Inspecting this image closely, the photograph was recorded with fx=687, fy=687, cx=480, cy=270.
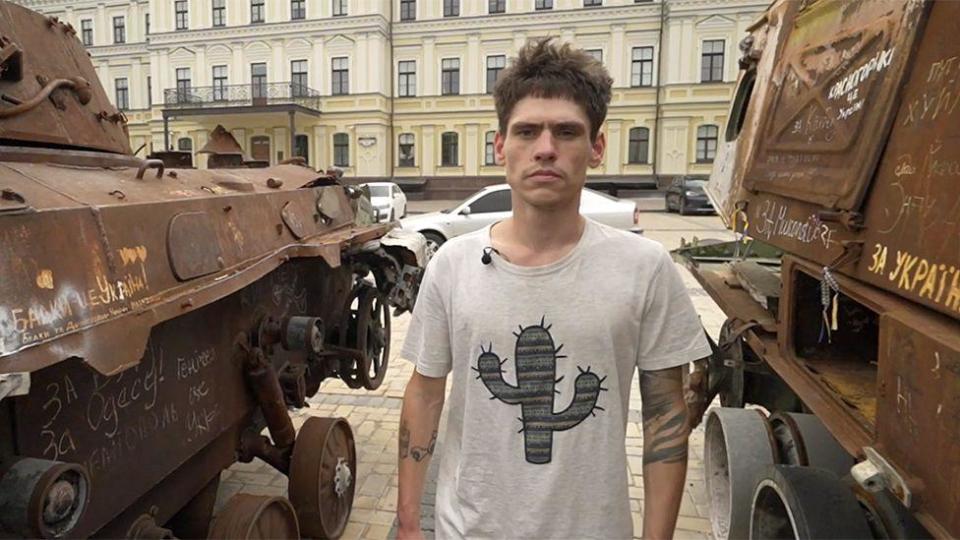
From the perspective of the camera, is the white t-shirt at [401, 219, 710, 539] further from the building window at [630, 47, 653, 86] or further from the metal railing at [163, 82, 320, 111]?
the metal railing at [163, 82, 320, 111]

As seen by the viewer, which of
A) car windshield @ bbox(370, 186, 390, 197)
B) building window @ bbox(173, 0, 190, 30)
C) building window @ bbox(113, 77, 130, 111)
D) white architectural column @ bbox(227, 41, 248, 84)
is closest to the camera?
car windshield @ bbox(370, 186, 390, 197)

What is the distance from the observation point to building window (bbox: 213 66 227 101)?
3288cm

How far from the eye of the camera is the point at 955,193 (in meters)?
1.79

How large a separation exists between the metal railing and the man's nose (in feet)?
103

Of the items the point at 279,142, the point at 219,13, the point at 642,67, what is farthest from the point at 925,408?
the point at 219,13

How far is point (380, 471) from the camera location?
4.80m

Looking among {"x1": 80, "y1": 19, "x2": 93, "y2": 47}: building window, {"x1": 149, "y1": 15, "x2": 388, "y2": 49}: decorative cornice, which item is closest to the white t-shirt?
{"x1": 149, "y1": 15, "x2": 388, "y2": 49}: decorative cornice

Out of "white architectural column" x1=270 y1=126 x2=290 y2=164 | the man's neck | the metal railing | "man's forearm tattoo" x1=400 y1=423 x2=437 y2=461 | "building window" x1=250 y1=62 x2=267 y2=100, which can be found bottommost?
"man's forearm tattoo" x1=400 y1=423 x2=437 y2=461

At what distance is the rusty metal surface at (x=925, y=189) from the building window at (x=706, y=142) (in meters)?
28.9

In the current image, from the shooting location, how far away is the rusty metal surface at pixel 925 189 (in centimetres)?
182

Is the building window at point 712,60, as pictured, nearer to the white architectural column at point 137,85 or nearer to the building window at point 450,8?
the building window at point 450,8

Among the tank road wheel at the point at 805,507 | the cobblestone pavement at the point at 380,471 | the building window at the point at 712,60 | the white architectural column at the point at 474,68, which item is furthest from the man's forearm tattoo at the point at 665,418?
the white architectural column at the point at 474,68

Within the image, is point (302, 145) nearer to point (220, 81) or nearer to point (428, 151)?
point (220, 81)

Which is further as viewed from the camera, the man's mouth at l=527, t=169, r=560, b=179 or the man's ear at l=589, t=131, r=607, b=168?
the man's ear at l=589, t=131, r=607, b=168
